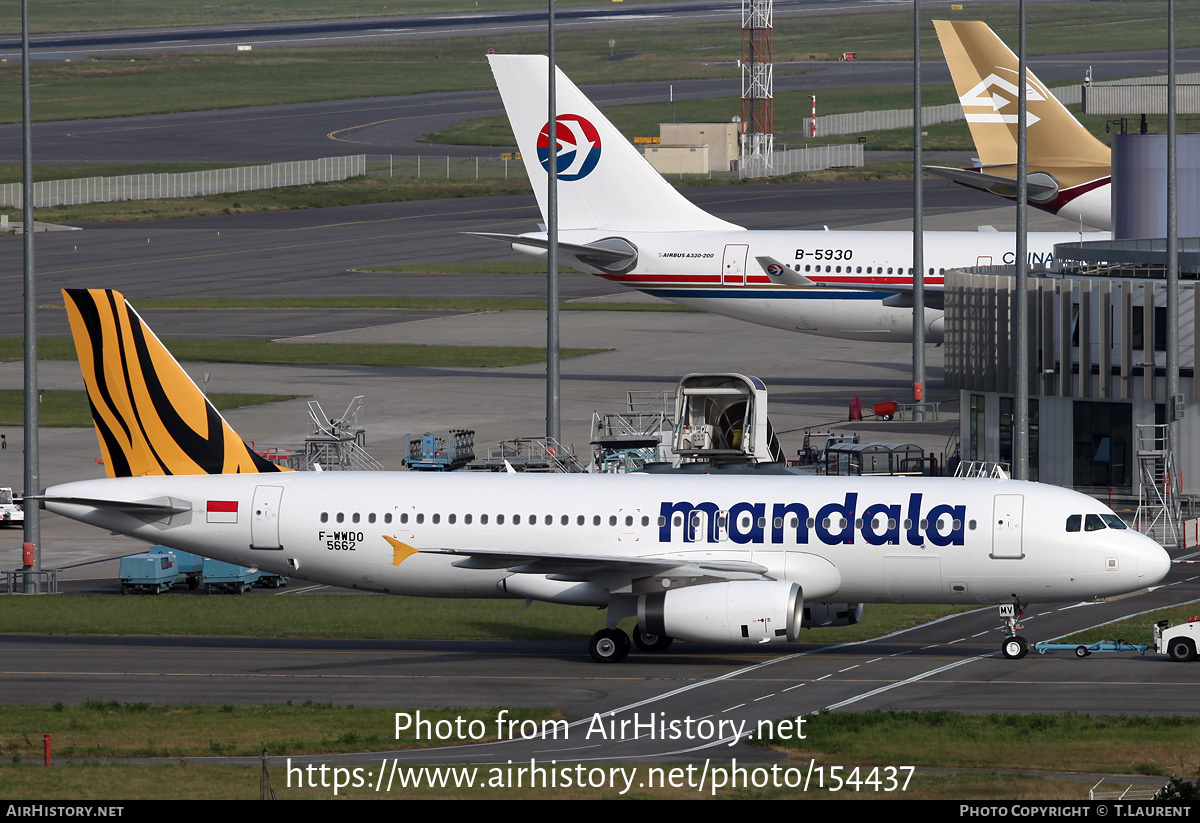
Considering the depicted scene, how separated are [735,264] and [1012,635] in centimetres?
4211

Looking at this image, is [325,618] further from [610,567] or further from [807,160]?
[807,160]

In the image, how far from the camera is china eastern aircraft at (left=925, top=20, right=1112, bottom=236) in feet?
286

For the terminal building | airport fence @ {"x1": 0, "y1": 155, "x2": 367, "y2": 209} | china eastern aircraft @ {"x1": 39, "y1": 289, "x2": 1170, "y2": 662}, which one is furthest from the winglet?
airport fence @ {"x1": 0, "y1": 155, "x2": 367, "y2": 209}

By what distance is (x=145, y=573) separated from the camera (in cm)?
5319

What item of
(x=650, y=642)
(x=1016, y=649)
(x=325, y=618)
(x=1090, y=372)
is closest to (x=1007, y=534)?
(x=1016, y=649)

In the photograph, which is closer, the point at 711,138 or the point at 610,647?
the point at 610,647

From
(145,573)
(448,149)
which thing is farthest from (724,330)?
(448,149)

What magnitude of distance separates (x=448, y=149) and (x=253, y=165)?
26.2 m

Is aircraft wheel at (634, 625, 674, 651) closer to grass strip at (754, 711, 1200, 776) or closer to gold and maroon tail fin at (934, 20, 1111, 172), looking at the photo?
grass strip at (754, 711, 1200, 776)

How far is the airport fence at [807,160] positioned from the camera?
17850cm

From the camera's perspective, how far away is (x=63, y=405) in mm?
81938

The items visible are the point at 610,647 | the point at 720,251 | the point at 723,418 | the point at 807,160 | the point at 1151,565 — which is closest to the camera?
the point at 1151,565

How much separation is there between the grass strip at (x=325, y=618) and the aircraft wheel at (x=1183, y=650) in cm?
788

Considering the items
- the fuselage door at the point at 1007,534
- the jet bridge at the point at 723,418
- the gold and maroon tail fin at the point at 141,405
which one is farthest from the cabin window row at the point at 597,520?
the jet bridge at the point at 723,418
